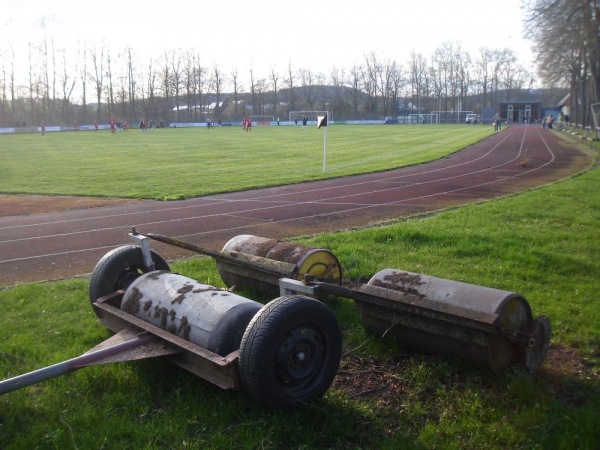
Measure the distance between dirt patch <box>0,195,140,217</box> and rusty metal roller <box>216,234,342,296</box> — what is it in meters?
9.51

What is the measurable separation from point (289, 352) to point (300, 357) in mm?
100

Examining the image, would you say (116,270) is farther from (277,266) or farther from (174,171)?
(174,171)

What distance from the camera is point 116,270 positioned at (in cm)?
543

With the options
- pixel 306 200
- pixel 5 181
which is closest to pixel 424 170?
pixel 306 200

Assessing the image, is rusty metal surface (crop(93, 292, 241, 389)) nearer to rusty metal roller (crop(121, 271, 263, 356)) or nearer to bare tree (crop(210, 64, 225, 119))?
rusty metal roller (crop(121, 271, 263, 356))

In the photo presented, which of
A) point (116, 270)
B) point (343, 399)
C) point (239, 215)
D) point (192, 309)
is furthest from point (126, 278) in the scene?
point (239, 215)

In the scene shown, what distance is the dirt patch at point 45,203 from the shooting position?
14531 millimetres

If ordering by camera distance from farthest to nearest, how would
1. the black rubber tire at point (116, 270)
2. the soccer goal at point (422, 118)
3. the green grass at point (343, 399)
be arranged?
1. the soccer goal at point (422, 118)
2. the black rubber tire at point (116, 270)
3. the green grass at point (343, 399)

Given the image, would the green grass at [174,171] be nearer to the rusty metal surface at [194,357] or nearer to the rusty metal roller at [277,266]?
the rusty metal roller at [277,266]

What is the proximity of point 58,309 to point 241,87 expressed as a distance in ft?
408

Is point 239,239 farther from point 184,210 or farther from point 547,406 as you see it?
point 184,210

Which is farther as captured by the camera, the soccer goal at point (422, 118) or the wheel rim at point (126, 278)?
the soccer goal at point (422, 118)

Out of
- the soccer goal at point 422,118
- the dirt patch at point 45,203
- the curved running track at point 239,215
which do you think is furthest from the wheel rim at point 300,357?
the soccer goal at point 422,118

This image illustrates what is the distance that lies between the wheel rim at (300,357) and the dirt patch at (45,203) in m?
12.2
